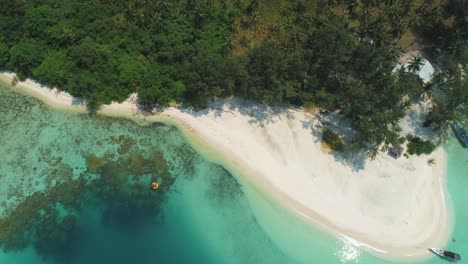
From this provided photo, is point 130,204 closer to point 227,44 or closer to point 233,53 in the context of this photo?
point 227,44

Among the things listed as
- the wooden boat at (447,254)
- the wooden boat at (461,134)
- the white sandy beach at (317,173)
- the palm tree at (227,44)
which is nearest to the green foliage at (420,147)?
the white sandy beach at (317,173)

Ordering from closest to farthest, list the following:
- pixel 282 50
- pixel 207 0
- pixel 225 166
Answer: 1. pixel 225 166
2. pixel 282 50
3. pixel 207 0

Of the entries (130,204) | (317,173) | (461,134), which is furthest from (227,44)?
(461,134)

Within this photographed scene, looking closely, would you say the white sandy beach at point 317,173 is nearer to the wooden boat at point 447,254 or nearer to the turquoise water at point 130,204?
the wooden boat at point 447,254

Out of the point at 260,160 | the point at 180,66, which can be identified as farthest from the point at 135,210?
the point at 180,66

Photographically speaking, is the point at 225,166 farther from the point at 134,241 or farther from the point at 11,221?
the point at 11,221

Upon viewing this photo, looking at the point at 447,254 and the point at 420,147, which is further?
the point at 420,147
